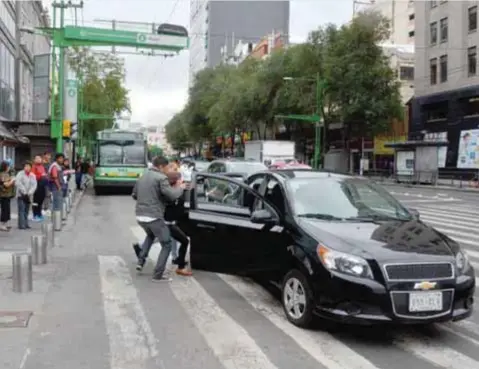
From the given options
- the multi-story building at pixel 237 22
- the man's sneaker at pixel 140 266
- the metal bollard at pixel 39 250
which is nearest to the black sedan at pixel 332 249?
the man's sneaker at pixel 140 266

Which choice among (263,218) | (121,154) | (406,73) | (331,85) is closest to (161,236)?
(263,218)

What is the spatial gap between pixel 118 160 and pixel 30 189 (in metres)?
14.1

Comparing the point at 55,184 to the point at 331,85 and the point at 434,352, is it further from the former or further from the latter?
the point at 331,85

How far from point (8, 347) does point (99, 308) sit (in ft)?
5.19

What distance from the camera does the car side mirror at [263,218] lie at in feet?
23.2

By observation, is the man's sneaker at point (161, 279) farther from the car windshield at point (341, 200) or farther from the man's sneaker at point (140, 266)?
the car windshield at point (341, 200)

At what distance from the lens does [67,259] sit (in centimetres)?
1060

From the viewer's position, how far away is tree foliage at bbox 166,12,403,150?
150 ft

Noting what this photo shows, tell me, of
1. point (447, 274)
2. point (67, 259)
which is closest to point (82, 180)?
point (67, 259)

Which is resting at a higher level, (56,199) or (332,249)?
(332,249)

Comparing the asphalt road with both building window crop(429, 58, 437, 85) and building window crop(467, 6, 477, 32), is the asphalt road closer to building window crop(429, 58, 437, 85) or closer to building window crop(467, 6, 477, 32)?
building window crop(467, 6, 477, 32)

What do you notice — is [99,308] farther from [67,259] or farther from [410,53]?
[410,53]

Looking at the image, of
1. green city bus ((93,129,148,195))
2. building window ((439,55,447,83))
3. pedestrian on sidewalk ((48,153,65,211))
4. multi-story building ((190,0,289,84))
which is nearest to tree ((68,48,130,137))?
green city bus ((93,129,148,195))

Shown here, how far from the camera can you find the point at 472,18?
45938 millimetres
